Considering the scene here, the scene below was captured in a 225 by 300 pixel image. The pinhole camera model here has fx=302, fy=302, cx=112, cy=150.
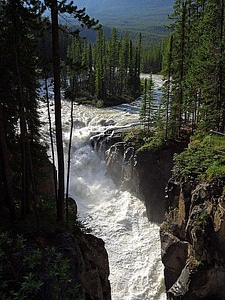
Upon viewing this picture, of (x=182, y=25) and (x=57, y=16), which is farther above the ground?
(x=182, y=25)

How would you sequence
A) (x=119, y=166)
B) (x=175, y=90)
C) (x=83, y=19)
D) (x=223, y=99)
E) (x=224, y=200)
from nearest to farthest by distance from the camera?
(x=83, y=19)
(x=224, y=200)
(x=223, y=99)
(x=175, y=90)
(x=119, y=166)

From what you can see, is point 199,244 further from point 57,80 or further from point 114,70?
point 114,70

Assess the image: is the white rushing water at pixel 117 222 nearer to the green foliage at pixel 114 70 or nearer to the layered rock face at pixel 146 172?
the layered rock face at pixel 146 172

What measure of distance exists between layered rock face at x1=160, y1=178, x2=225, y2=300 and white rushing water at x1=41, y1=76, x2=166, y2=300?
2985mm

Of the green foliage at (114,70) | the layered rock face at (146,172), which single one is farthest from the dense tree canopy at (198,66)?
the green foliage at (114,70)

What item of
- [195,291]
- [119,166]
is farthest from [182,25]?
[195,291]

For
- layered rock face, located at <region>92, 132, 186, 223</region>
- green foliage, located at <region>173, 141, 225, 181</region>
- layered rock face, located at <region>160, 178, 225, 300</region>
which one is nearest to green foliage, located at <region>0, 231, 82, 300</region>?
layered rock face, located at <region>160, 178, 225, 300</region>

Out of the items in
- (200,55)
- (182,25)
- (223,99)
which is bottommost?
(223,99)

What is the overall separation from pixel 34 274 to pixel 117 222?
57.7ft

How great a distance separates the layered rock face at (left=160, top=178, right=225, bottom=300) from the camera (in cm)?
1310

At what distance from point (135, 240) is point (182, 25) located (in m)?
17.2

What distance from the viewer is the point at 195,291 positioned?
44.8 feet

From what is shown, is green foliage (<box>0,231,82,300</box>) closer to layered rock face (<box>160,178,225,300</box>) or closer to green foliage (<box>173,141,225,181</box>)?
layered rock face (<box>160,178,225,300</box>)

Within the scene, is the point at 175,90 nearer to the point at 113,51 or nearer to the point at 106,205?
the point at 106,205
